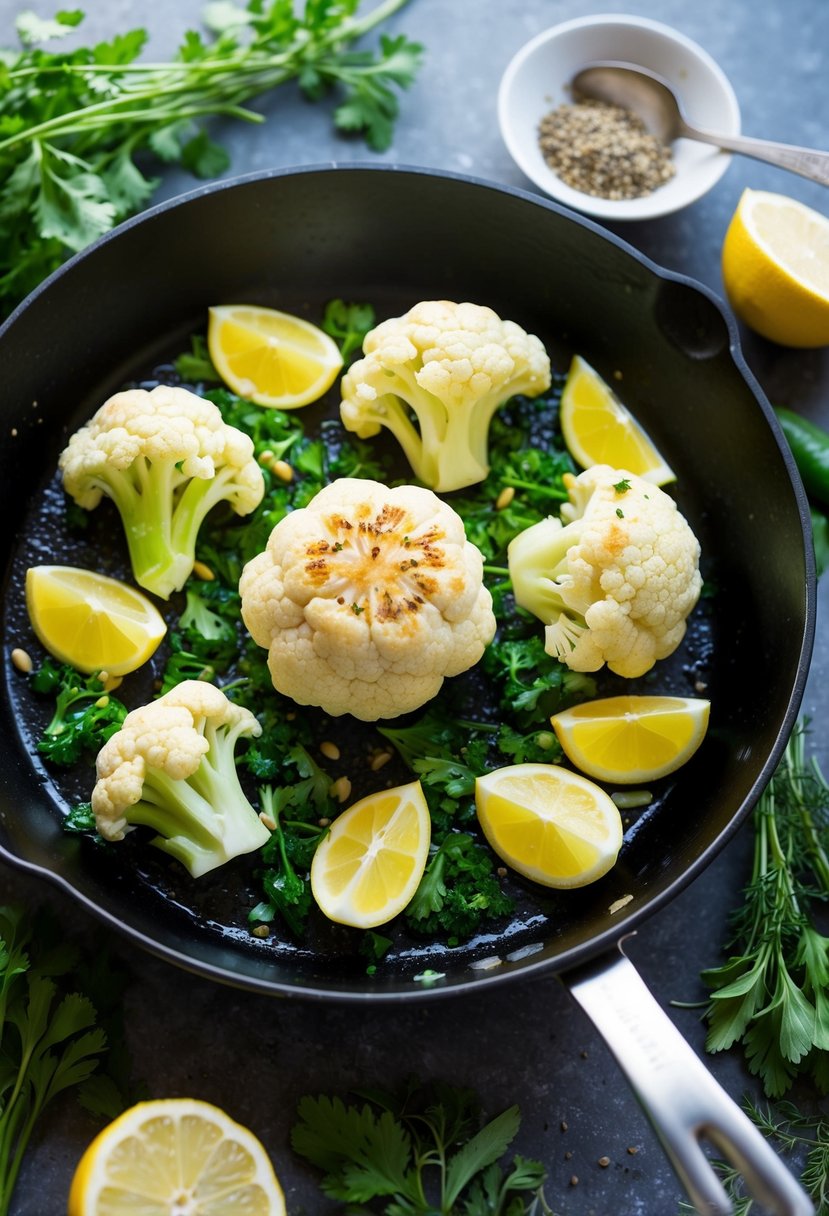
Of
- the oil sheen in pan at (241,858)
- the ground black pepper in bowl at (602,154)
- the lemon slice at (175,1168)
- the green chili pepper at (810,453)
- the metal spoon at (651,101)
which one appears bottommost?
the lemon slice at (175,1168)

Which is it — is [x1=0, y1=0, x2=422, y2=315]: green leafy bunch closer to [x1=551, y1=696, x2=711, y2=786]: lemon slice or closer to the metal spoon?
the metal spoon

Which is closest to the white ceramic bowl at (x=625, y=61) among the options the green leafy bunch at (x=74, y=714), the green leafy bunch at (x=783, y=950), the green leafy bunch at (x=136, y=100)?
the green leafy bunch at (x=136, y=100)

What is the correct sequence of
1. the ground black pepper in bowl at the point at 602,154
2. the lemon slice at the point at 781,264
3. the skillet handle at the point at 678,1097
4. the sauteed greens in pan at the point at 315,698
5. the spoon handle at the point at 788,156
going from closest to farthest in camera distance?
the skillet handle at the point at 678,1097 < the sauteed greens in pan at the point at 315,698 < the lemon slice at the point at 781,264 < the spoon handle at the point at 788,156 < the ground black pepper in bowl at the point at 602,154

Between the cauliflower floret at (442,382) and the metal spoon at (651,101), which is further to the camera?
the metal spoon at (651,101)

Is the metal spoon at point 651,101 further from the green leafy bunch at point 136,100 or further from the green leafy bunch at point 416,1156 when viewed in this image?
the green leafy bunch at point 416,1156

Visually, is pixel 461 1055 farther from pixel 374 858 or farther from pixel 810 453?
pixel 810 453

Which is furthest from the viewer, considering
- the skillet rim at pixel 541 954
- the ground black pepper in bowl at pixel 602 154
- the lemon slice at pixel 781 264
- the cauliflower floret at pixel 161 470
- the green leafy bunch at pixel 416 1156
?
the ground black pepper in bowl at pixel 602 154

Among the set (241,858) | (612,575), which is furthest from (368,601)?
(241,858)
